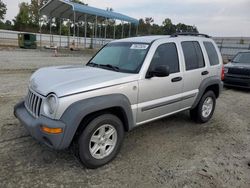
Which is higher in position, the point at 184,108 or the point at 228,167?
the point at 184,108

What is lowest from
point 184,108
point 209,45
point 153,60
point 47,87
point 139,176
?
point 139,176

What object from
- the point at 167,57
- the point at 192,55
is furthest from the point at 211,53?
the point at 167,57

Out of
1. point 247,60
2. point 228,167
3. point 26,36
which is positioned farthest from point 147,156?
point 26,36

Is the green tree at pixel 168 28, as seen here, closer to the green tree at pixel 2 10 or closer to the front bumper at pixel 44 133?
the front bumper at pixel 44 133

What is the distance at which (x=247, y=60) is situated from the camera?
984 cm

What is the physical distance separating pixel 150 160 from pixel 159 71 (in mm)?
1368

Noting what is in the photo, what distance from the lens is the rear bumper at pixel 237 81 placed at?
29.5ft

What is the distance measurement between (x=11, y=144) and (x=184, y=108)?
3.18m

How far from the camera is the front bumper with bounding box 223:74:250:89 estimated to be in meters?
8.98

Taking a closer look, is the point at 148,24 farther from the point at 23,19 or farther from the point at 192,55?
the point at 192,55

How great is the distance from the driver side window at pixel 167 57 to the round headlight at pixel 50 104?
1.73 m

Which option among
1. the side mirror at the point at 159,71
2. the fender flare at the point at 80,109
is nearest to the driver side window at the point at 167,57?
the side mirror at the point at 159,71

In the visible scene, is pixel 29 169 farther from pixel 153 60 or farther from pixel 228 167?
pixel 228 167

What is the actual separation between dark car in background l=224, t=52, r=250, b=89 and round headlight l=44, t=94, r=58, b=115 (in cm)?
824
